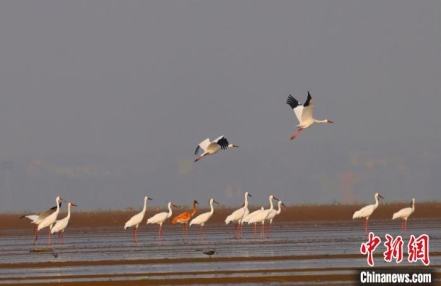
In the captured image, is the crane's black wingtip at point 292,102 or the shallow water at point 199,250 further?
the crane's black wingtip at point 292,102

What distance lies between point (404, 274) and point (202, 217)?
1974cm

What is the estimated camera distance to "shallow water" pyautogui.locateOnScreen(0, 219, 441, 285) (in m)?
25.3

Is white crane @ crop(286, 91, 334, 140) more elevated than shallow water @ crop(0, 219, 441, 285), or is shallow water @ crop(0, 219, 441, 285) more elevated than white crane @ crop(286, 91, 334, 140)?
white crane @ crop(286, 91, 334, 140)

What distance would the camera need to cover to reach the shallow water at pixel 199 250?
2528cm

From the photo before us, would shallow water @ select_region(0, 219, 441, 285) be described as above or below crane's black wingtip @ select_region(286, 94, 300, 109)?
below

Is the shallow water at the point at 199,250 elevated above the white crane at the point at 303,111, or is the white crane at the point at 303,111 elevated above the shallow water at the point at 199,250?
the white crane at the point at 303,111

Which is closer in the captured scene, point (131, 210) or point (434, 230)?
point (434, 230)

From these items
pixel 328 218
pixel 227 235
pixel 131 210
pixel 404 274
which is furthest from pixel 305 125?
pixel 131 210

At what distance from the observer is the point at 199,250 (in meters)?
31.2

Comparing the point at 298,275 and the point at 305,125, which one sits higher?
the point at 305,125

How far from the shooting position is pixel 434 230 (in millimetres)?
39312

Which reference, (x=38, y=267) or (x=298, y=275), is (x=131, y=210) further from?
(x=298, y=275)

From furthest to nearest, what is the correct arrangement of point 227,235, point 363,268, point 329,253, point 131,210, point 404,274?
point 131,210, point 227,235, point 329,253, point 363,268, point 404,274

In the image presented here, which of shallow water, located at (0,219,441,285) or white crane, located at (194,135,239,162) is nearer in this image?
shallow water, located at (0,219,441,285)
